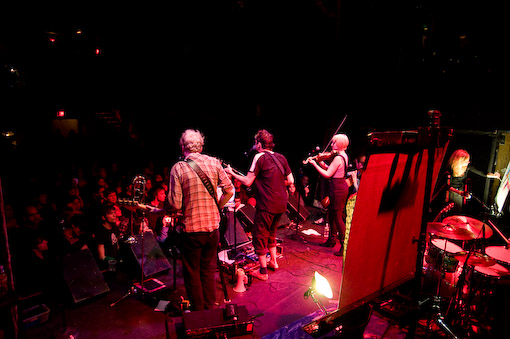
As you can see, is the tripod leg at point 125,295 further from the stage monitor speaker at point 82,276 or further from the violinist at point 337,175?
the violinist at point 337,175

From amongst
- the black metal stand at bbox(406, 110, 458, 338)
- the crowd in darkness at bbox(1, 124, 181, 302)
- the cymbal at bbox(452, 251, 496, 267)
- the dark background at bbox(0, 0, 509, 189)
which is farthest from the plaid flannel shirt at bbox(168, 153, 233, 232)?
the dark background at bbox(0, 0, 509, 189)

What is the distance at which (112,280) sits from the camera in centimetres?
465

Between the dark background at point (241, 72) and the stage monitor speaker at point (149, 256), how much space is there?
259 inches

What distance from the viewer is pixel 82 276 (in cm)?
414

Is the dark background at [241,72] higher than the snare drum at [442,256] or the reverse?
higher

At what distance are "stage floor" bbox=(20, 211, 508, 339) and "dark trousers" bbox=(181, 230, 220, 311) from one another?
327 millimetres

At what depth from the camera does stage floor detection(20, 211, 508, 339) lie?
11.1 feet

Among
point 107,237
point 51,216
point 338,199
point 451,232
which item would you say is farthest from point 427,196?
point 51,216

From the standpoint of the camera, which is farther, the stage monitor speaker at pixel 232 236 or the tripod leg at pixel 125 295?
the stage monitor speaker at pixel 232 236

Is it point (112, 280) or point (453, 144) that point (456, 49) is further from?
point (112, 280)

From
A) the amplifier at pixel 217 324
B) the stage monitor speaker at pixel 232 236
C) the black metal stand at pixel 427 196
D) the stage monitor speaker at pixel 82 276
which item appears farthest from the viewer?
the stage monitor speaker at pixel 232 236

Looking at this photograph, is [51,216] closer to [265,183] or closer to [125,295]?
[125,295]

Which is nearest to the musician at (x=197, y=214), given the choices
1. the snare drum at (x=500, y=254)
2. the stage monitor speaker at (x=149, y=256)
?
the stage monitor speaker at (x=149, y=256)

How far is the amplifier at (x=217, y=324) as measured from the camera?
237 centimetres
